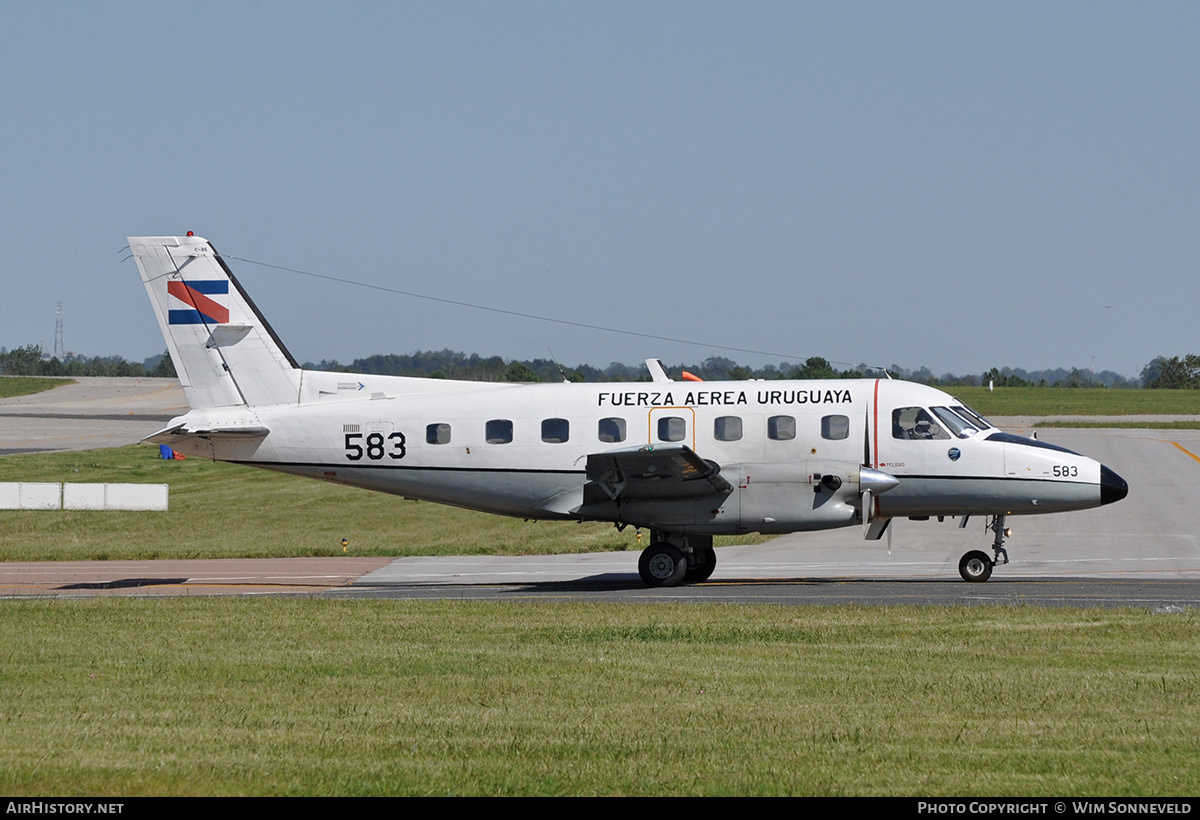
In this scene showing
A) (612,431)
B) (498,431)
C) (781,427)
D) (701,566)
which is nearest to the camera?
(781,427)

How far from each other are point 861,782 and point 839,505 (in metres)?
13.9

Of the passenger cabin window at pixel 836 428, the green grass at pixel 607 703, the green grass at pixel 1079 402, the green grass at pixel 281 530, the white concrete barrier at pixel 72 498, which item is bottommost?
the green grass at pixel 281 530

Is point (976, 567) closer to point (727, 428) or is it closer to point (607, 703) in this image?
point (727, 428)

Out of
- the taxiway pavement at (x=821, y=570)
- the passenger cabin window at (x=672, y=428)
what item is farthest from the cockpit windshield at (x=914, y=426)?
the passenger cabin window at (x=672, y=428)

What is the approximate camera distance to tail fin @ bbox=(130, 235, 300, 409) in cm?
2478

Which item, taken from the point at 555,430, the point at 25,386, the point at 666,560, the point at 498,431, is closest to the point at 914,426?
the point at 666,560

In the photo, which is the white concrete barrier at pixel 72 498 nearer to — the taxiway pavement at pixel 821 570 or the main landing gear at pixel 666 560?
the taxiway pavement at pixel 821 570

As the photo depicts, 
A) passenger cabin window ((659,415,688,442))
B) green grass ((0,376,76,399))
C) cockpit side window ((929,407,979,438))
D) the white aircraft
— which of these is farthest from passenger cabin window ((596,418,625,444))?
green grass ((0,376,76,399))

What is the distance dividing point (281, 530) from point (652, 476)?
19.0 m

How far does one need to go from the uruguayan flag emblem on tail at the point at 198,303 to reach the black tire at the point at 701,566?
10.3m

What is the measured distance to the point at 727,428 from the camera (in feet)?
74.0

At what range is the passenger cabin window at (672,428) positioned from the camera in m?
22.6
